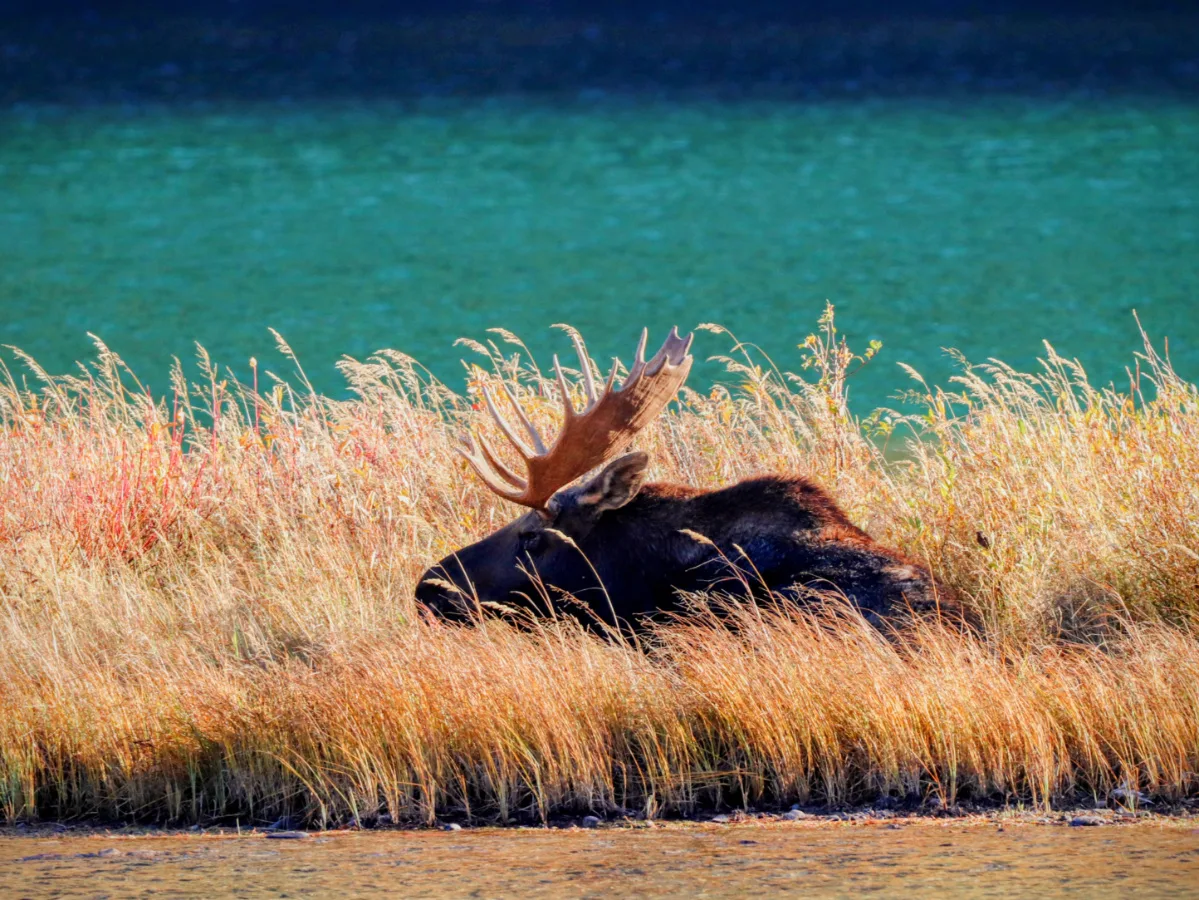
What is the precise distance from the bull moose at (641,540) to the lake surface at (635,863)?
4.79 ft

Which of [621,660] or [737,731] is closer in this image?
[737,731]

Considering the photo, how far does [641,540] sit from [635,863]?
7.30 ft

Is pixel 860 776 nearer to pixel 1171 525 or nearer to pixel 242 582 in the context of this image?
pixel 1171 525

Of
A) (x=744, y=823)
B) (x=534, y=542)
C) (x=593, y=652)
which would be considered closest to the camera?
(x=744, y=823)

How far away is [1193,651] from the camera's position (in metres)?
5.22

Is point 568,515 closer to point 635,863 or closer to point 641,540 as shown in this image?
point 641,540

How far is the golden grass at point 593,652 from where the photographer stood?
189 inches

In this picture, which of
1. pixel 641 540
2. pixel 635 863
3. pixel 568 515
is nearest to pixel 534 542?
pixel 568 515

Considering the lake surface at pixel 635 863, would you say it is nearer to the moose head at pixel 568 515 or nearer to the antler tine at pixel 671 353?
the moose head at pixel 568 515

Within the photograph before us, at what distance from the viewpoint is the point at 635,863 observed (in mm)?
4043

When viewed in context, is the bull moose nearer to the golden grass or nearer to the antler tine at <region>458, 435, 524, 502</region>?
the antler tine at <region>458, 435, 524, 502</region>

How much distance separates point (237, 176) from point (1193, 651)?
63.1 feet

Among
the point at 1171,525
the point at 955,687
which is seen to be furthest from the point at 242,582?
the point at 1171,525

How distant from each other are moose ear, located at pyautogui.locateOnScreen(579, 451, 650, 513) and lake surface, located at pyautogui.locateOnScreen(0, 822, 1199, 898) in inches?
72.0
